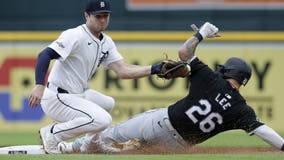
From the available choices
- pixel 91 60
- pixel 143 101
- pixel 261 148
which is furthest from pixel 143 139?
pixel 143 101

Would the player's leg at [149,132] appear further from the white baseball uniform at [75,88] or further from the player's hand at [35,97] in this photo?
the player's hand at [35,97]

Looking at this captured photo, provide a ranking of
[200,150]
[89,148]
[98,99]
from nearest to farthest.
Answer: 1. [89,148]
2. [98,99]
3. [200,150]

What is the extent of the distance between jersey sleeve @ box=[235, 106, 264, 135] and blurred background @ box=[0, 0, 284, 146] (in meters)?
3.65

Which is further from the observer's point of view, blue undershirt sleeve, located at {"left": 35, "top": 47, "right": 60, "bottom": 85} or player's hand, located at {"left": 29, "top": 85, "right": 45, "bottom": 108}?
blue undershirt sleeve, located at {"left": 35, "top": 47, "right": 60, "bottom": 85}

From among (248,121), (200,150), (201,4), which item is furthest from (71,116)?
(201,4)

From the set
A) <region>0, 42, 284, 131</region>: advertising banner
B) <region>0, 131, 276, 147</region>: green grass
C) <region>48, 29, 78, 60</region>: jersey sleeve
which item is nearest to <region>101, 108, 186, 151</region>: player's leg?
<region>48, 29, 78, 60</region>: jersey sleeve

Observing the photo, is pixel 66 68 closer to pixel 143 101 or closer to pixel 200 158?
pixel 200 158

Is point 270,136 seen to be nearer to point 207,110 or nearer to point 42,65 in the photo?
point 207,110

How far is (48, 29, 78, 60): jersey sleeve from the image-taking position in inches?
243

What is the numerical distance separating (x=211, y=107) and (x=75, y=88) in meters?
1.09

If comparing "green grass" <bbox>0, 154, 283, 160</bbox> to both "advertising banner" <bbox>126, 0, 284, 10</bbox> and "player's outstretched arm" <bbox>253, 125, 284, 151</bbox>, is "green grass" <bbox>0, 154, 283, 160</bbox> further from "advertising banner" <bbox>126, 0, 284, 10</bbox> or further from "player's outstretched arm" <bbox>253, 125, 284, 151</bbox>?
"advertising banner" <bbox>126, 0, 284, 10</bbox>

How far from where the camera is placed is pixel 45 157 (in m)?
5.67

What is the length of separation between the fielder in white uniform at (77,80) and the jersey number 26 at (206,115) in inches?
17.2

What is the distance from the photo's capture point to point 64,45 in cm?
619
